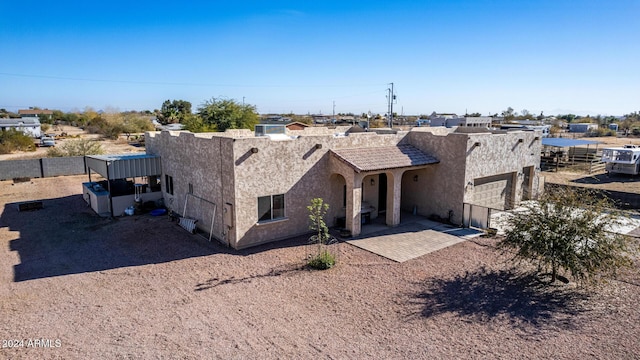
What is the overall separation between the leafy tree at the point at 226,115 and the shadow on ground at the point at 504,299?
33.3 metres

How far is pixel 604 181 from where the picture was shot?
102 ft

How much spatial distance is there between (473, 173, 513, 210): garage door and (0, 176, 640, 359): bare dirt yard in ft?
15.9

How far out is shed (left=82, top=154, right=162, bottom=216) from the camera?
69.1ft

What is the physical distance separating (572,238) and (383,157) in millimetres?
8573

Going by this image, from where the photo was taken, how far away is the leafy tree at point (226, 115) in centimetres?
4231

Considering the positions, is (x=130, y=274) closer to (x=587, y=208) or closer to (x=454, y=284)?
(x=454, y=284)

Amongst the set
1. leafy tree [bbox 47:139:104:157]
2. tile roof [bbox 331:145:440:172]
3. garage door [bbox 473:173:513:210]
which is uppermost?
tile roof [bbox 331:145:440:172]

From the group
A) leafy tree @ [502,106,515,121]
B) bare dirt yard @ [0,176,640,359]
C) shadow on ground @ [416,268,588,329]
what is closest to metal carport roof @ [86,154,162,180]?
bare dirt yard @ [0,176,640,359]

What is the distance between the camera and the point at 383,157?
18812mm

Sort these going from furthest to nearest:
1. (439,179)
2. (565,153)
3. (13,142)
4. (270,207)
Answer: (13,142)
(565,153)
(439,179)
(270,207)

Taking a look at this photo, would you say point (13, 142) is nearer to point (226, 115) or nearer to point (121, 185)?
point (226, 115)

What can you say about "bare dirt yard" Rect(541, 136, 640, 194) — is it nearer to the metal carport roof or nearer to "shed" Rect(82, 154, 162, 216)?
the metal carport roof

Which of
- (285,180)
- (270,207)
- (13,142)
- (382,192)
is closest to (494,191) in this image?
(382,192)

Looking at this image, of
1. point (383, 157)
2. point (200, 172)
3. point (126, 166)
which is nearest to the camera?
point (200, 172)
